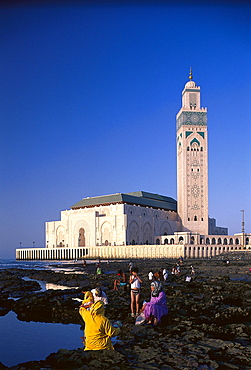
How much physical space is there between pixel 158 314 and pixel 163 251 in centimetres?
5623

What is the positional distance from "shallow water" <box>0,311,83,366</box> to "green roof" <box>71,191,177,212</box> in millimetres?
67677

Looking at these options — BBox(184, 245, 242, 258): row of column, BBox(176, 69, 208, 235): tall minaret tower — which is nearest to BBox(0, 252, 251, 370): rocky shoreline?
BBox(184, 245, 242, 258): row of column

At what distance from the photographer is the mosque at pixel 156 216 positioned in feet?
261

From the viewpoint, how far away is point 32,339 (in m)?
9.89

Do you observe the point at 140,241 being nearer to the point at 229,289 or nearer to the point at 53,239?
the point at 53,239

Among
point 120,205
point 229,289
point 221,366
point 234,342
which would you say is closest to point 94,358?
point 221,366

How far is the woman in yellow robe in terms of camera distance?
23.8 feet

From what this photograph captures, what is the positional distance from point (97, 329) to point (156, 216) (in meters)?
80.1

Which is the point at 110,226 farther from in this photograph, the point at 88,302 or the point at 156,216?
the point at 88,302

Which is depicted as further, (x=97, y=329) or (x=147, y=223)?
(x=147, y=223)

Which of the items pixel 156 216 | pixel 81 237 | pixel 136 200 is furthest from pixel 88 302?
pixel 81 237

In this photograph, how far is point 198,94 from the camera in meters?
92.1

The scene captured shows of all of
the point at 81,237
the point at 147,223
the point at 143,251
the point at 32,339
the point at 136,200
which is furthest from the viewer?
the point at 81,237

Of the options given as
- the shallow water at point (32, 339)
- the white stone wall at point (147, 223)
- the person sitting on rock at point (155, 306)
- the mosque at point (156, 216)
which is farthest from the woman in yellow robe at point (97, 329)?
the white stone wall at point (147, 223)
